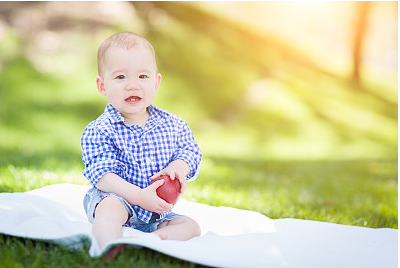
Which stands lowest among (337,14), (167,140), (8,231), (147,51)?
(8,231)

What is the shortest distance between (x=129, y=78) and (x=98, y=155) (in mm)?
434

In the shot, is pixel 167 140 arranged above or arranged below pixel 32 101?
below

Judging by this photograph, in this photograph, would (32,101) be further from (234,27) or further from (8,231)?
(234,27)

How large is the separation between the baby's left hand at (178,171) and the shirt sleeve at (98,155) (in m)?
0.23

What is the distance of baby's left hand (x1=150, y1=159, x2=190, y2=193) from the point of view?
2455mm

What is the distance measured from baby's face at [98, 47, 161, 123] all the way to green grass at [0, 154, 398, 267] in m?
0.80

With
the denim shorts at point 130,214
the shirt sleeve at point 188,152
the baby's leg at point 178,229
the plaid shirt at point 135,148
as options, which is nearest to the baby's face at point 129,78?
the plaid shirt at point 135,148

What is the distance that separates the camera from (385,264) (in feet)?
7.98

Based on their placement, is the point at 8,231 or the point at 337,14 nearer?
the point at 8,231

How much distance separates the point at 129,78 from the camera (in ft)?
8.17

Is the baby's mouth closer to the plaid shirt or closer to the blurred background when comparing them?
the plaid shirt

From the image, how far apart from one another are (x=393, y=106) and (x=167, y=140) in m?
12.9

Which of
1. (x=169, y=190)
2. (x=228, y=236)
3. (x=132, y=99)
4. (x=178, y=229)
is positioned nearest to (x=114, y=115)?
(x=132, y=99)

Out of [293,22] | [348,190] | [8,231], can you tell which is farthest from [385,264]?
[293,22]
